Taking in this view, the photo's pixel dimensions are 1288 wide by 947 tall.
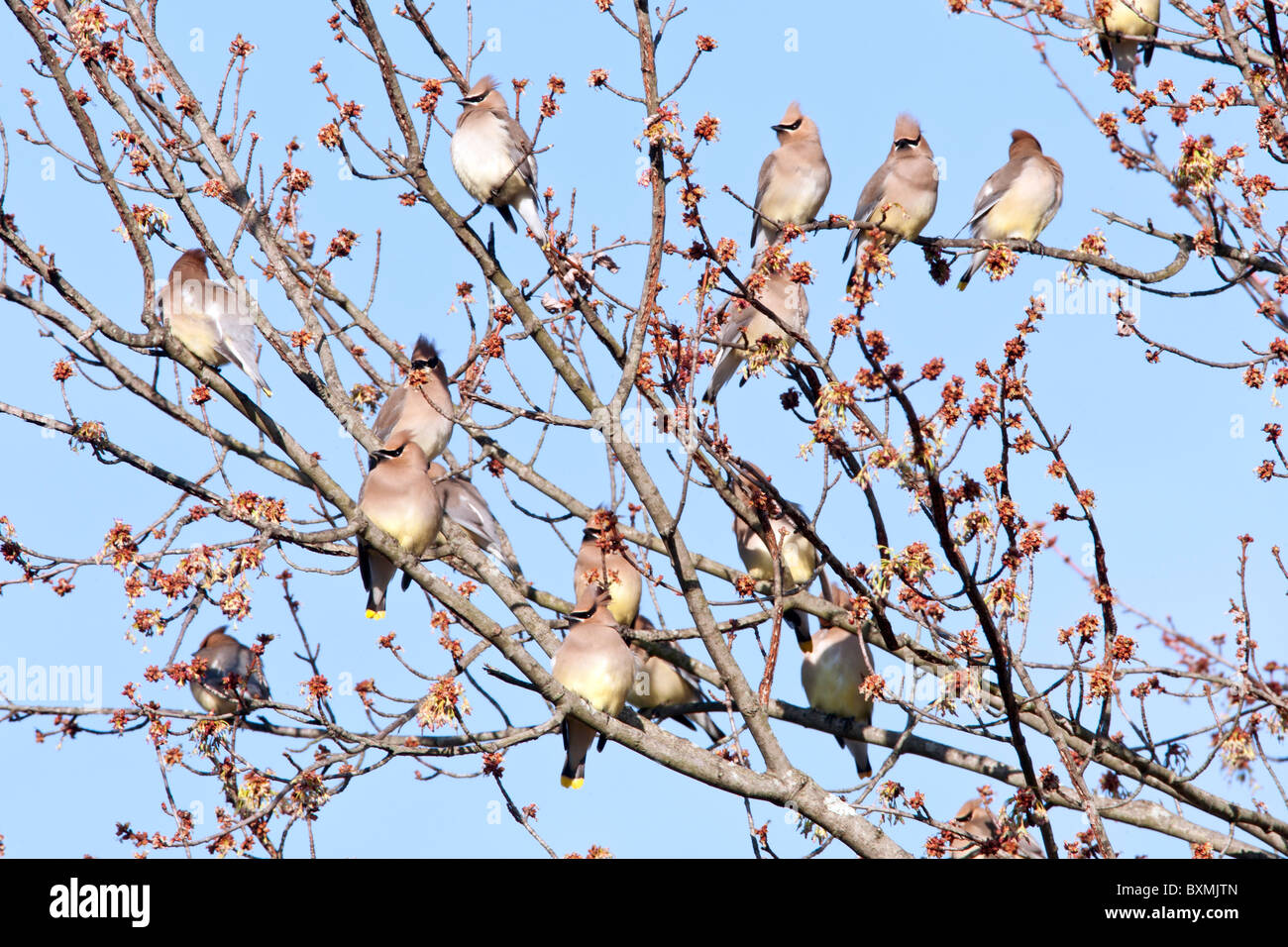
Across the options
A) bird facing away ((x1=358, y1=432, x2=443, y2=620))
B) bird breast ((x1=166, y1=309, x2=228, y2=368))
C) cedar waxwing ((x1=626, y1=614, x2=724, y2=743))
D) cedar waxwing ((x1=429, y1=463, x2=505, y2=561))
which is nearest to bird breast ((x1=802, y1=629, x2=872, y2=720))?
cedar waxwing ((x1=626, y1=614, x2=724, y2=743))

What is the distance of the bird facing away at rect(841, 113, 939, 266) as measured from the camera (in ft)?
19.5

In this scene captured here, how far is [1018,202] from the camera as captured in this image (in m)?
6.62

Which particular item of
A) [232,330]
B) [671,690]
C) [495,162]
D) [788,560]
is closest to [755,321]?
[788,560]

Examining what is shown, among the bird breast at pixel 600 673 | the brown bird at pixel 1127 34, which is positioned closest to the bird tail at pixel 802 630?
the bird breast at pixel 600 673

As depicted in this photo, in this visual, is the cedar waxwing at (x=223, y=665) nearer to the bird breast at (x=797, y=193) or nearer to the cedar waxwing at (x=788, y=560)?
the cedar waxwing at (x=788, y=560)

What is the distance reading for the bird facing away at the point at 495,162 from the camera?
644 cm

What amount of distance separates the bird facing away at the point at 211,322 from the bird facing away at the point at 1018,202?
3.03 metres

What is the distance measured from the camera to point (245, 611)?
4.14 metres

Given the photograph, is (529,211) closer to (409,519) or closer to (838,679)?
(409,519)

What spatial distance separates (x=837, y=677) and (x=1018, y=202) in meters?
2.22

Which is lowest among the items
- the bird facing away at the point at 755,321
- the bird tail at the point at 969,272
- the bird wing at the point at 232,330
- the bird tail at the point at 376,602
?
the bird tail at the point at 376,602

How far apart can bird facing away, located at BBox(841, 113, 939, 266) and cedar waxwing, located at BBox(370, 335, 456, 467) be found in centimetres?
183
